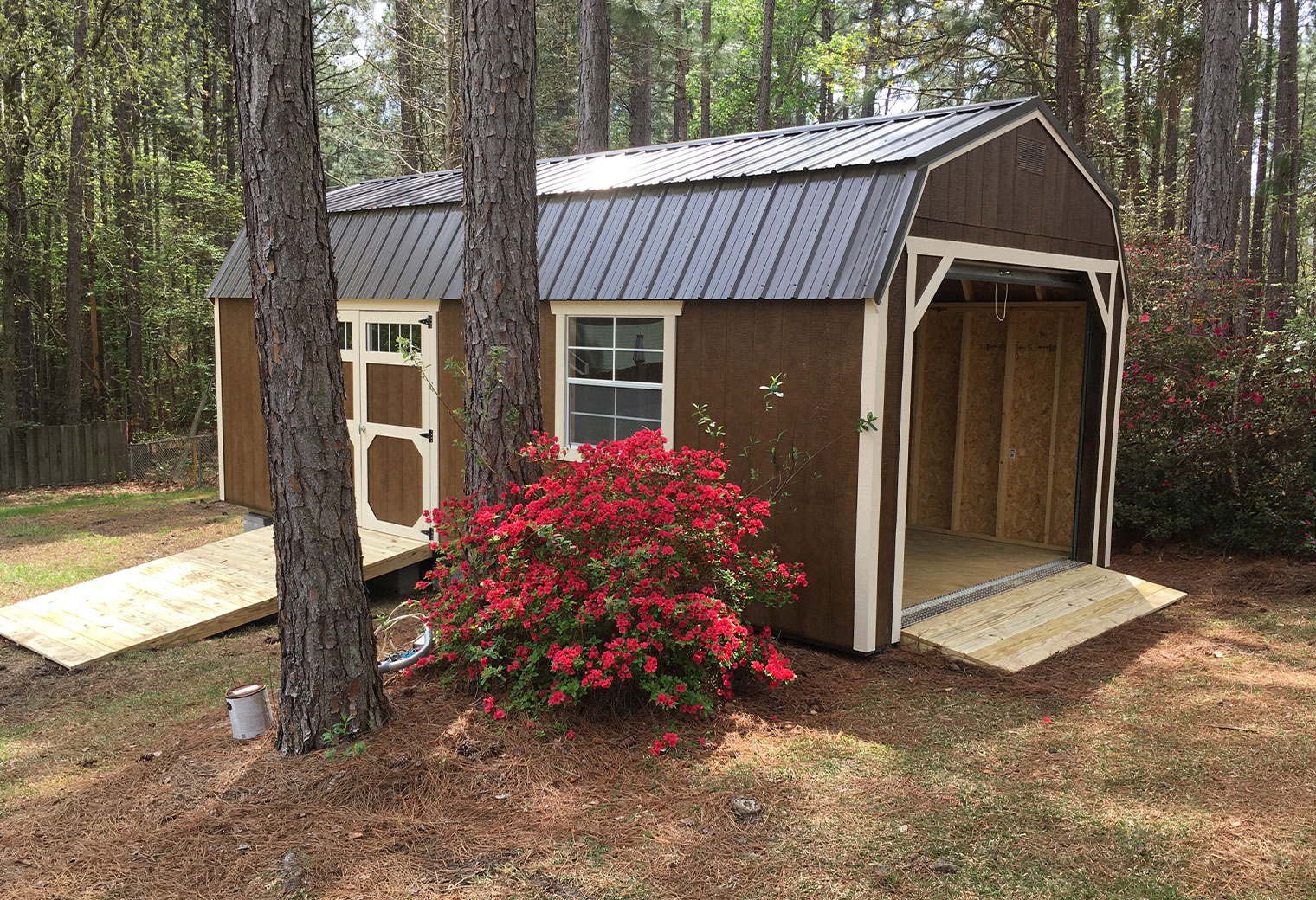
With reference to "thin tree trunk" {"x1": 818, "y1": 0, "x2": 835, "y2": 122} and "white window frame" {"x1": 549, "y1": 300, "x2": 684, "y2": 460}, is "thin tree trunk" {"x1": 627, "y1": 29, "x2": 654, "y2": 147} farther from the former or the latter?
"white window frame" {"x1": 549, "y1": 300, "x2": 684, "y2": 460}

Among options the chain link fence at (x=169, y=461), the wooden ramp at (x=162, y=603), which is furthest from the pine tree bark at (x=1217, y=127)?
the chain link fence at (x=169, y=461)

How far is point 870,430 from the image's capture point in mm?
5562

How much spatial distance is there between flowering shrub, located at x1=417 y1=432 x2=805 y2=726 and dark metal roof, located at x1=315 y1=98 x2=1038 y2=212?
224 cm

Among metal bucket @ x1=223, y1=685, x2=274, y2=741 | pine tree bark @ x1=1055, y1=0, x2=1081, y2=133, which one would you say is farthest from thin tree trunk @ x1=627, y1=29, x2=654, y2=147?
metal bucket @ x1=223, y1=685, x2=274, y2=741

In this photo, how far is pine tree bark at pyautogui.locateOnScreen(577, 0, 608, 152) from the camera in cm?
1369

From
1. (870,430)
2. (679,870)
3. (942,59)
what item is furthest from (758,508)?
(942,59)

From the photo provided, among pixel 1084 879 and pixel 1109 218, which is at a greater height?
pixel 1109 218

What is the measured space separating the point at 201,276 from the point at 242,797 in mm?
15127

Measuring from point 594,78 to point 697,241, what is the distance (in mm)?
8400

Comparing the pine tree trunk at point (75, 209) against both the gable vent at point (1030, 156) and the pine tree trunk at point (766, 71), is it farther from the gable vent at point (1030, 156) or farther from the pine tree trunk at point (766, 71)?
the gable vent at point (1030, 156)

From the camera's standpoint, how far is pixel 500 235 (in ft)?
17.6

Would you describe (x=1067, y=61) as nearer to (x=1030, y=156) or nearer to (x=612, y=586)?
(x=1030, y=156)

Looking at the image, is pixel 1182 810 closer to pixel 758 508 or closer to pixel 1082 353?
pixel 758 508

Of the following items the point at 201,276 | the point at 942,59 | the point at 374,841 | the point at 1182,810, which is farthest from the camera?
the point at 201,276
